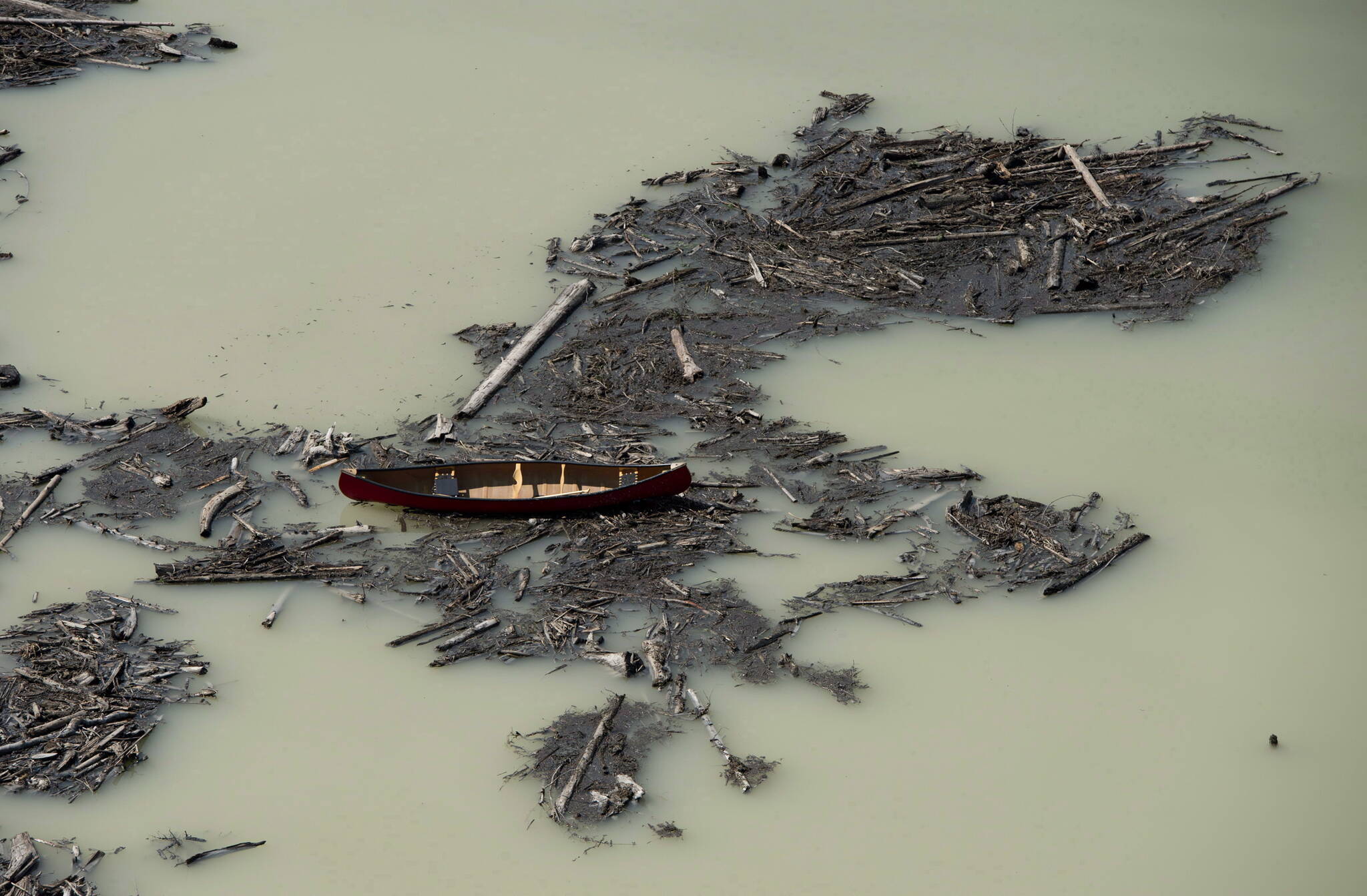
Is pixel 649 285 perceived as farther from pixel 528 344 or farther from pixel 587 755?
pixel 587 755

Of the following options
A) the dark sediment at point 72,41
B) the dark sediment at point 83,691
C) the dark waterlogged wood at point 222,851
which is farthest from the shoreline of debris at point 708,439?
the dark sediment at point 72,41

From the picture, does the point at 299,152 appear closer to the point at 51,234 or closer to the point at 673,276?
the point at 51,234

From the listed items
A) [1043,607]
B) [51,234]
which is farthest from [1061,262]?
[51,234]

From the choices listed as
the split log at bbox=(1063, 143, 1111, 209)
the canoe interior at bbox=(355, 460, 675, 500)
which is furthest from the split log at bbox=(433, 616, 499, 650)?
the split log at bbox=(1063, 143, 1111, 209)

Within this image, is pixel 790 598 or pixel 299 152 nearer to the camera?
pixel 790 598

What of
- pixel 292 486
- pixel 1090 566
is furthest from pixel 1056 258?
pixel 292 486

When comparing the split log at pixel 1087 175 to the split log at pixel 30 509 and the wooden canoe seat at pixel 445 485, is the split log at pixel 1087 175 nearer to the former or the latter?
the wooden canoe seat at pixel 445 485
